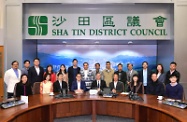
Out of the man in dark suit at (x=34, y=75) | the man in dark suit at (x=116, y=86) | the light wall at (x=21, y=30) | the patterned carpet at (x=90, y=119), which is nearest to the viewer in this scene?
the patterned carpet at (x=90, y=119)

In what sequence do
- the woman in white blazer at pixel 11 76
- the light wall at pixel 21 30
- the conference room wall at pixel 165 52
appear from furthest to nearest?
the conference room wall at pixel 165 52, the light wall at pixel 21 30, the woman in white blazer at pixel 11 76

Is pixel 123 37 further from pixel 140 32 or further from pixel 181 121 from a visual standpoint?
pixel 181 121

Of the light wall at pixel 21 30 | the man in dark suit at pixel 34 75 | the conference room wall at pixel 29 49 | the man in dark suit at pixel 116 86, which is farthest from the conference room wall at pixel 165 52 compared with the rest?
the conference room wall at pixel 29 49

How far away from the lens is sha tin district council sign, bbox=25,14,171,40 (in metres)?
6.85

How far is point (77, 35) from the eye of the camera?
6.89m

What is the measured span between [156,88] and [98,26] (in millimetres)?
2771

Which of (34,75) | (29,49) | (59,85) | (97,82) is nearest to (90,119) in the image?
(97,82)

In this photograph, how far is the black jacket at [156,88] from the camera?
16.3 feet

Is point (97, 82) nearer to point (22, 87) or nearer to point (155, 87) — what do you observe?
point (155, 87)

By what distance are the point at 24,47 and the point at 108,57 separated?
3122 mm

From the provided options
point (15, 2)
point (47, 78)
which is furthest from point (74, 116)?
point (15, 2)

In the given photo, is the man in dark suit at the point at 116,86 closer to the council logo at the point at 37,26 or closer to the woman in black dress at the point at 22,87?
the woman in black dress at the point at 22,87

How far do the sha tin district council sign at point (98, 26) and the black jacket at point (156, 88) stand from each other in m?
2.15

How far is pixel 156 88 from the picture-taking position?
5.06m
